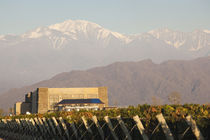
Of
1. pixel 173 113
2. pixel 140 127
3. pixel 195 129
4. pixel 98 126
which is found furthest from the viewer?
pixel 98 126

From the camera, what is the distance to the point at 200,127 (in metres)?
13.8

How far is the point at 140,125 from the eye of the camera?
16750mm

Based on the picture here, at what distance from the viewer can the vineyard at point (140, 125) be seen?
1436 centimetres

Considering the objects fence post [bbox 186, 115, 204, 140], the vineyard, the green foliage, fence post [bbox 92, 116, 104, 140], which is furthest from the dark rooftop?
fence post [bbox 186, 115, 204, 140]

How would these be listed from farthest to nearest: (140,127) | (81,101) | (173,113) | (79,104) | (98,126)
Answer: (81,101), (79,104), (98,126), (140,127), (173,113)

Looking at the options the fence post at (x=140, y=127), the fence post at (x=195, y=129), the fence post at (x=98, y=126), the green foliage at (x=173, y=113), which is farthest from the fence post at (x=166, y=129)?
the fence post at (x=98, y=126)

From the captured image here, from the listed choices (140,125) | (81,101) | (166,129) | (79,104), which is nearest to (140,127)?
(140,125)

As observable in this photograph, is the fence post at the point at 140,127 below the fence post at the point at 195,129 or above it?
below

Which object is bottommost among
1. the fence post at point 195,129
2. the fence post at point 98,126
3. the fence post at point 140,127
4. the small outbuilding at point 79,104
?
the small outbuilding at point 79,104

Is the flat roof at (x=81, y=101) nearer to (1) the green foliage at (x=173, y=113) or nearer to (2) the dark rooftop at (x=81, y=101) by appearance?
(2) the dark rooftop at (x=81, y=101)

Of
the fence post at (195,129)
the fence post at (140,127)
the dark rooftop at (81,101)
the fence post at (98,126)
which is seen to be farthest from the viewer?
the dark rooftop at (81,101)

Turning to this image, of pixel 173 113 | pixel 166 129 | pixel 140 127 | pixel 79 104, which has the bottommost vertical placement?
pixel 79 104

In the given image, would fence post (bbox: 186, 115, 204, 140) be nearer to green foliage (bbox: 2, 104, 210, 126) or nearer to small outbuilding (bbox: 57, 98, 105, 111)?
green foliage (bbox: 2, 104, 210, 126)

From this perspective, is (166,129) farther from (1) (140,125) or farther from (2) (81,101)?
(2) (81,101)
